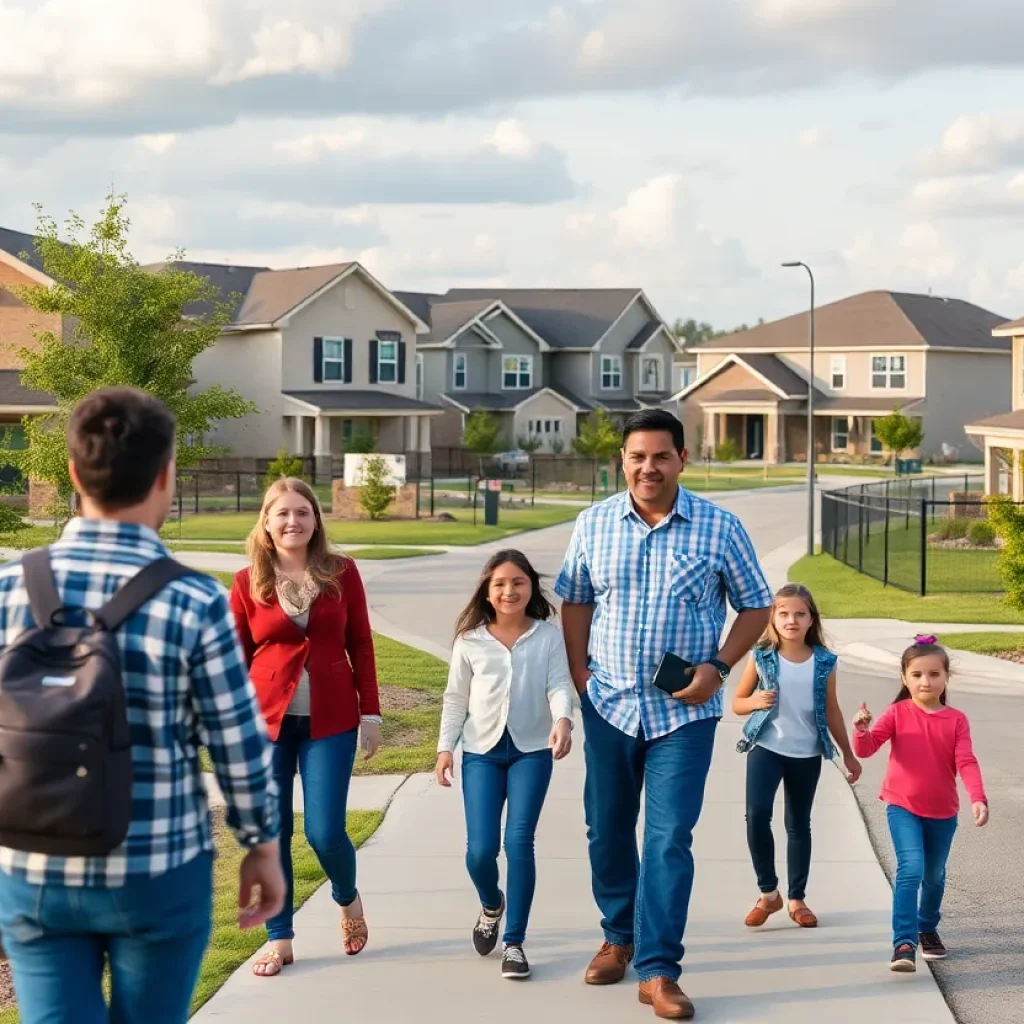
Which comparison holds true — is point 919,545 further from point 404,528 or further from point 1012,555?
point 1012,555

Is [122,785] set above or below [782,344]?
below

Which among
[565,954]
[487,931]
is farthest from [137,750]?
[565,954]

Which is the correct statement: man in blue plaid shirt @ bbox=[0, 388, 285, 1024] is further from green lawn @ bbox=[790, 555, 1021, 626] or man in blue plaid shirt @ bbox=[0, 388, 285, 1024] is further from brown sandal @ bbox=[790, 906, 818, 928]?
green lawn @ bbox=[790, 555, 1021, 626]

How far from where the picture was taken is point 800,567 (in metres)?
29.1

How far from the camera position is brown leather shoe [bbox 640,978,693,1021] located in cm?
613

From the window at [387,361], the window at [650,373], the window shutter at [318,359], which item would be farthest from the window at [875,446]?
the window shutter at [318,359]

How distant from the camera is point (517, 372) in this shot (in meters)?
71.2

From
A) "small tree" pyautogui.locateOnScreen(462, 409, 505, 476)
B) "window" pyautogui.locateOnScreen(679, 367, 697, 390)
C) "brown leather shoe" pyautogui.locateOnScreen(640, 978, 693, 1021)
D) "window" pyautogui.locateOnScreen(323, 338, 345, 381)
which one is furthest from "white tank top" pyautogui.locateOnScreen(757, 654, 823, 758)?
"window" pyautogui.locateOnScreen(679, 367, 697, 390)

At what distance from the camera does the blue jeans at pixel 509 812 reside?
21.8ft

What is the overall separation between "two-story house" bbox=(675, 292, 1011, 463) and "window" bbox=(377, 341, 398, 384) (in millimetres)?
20282

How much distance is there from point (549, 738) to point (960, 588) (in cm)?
2051

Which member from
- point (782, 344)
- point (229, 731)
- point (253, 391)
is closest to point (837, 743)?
point (229, 731)

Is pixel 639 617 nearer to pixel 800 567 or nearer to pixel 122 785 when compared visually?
pixel 122 785

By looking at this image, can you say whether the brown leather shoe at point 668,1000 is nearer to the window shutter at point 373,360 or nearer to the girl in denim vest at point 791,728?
the girl in denim vest at point 791,728
